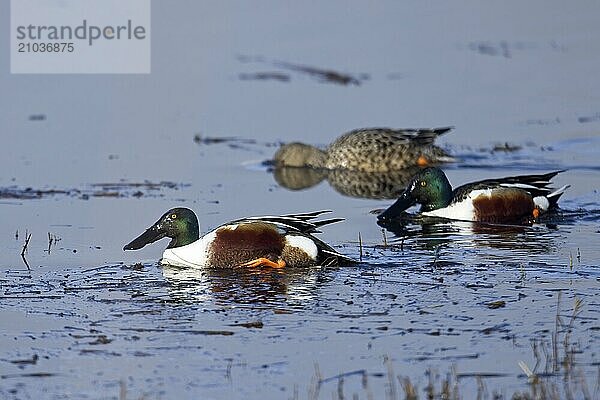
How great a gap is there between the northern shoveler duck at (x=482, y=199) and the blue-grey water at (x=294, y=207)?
9.2 inches

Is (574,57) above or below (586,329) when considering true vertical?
above

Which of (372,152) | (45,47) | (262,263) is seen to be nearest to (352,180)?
(372,152)

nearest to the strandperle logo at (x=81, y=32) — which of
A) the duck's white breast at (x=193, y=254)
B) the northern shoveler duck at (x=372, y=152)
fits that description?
the northern shoveler duck at (x=372, y=152)

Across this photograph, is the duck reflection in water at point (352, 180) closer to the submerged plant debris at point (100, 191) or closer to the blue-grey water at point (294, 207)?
the blue-grey water at point (294, 207)

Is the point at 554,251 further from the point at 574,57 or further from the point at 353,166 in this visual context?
the point at 574,57

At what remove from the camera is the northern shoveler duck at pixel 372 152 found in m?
14.0

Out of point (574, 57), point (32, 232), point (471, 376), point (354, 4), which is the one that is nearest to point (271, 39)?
point (354, 4)

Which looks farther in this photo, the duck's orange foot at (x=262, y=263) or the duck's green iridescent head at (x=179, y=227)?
the duck's green iridescent head at (x=179, y=227)

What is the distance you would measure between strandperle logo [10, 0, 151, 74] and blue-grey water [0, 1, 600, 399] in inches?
10.5

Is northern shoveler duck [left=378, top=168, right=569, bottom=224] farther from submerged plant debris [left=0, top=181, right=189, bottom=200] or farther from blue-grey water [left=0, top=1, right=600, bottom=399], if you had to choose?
submerged plant debris [left=0, top=181, right=189, bottom=200]

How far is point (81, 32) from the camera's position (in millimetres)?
18094

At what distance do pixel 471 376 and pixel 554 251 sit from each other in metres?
3.33

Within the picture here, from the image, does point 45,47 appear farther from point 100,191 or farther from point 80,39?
point 100,191

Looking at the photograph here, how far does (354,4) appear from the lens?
2116 centimetres
